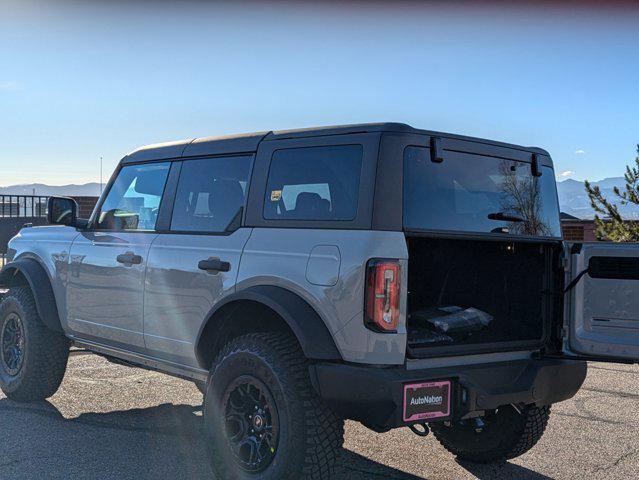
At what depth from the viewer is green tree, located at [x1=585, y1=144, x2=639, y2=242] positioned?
41.8 feet

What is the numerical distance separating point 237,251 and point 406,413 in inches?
54.9

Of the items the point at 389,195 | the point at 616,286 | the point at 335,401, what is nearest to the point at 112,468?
the point at 335,401

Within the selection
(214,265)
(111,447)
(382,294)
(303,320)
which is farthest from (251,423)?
(111,447)

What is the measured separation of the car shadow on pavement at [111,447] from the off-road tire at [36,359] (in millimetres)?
125

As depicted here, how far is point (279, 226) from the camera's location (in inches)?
164

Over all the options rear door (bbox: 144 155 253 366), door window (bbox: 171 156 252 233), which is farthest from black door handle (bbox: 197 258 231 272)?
door window (bbox: 171 156 252 233)

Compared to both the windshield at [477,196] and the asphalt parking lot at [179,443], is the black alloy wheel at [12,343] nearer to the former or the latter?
the asphalt parking lot at [179,443]

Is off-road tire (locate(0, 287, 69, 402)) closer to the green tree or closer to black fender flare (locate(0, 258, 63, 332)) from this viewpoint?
black fender flare (locate(0, 258, 63, 332))

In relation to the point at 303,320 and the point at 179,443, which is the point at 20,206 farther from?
the point at 303,320

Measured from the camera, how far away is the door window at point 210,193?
4570 millimetres

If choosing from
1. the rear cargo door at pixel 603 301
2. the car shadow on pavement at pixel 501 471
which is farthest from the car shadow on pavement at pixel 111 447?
the rear cargo door at pixel 603 301

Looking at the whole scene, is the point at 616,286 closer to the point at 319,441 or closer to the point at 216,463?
the point at 319,441

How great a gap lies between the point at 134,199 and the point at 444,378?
285cm

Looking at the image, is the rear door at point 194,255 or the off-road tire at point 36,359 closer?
the rear door at point 194,255
